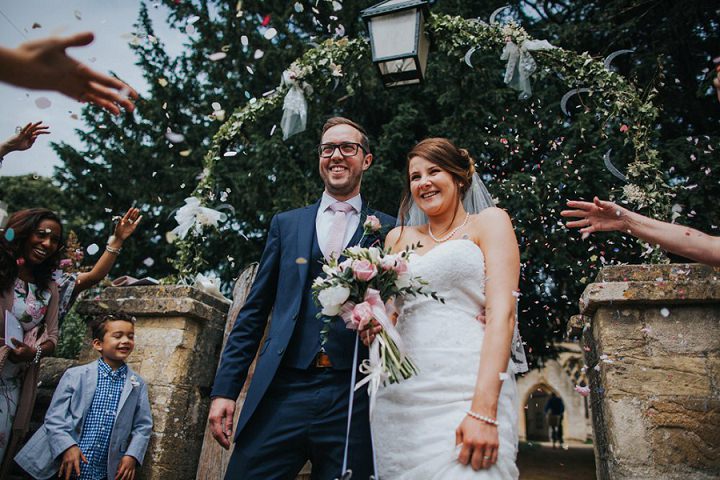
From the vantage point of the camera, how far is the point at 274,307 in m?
2.61

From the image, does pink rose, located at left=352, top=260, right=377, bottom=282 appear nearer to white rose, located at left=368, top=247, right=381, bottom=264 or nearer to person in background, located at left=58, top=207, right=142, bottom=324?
white rose, located at left=368, top=247, right=381, bottom=264

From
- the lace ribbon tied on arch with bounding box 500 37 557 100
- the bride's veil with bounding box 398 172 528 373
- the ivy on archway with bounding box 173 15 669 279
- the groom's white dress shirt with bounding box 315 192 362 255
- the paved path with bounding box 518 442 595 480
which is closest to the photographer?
the bride's veil with bounding box 398 172 528 373

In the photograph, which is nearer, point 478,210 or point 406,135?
point 478,210

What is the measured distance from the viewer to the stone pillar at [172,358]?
313 cm

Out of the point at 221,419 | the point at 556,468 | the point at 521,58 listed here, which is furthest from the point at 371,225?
the point at 556,468

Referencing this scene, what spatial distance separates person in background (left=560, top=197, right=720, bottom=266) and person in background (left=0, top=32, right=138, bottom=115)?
178 centimetres

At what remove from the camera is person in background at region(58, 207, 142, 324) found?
3431 millimetres

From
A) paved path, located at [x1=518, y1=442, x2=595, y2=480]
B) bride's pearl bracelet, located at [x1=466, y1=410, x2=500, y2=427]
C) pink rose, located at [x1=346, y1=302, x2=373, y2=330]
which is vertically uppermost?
pink rose, located at [x1=346, y1=302, x2=373, y2=330]

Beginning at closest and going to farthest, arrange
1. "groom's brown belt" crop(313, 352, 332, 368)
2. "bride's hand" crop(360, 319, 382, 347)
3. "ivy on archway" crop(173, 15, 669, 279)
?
"bride's hand" crop(360, 319, 382, 347) < "groom's brown belt" crop(313, 352, 332, 368) < "ivy on archway" crop(173, 15, 669, 279)

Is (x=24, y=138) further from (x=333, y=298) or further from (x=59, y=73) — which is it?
(x=333, y=298)

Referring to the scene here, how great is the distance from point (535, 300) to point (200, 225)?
521 cm

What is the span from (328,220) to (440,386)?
1.04m

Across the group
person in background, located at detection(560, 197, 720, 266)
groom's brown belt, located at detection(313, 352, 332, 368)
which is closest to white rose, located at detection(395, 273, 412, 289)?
groom's brown belt, located at detection(313, 352, 332, 368)

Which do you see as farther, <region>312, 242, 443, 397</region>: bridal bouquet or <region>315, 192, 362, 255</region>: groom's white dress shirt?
<region>315, 192, 362, 255</region>: groom's white dress shirt
